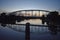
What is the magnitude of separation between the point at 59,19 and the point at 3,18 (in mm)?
2278

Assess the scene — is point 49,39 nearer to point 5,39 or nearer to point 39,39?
point 39,39

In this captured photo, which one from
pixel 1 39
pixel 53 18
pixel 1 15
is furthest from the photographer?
pixel 1 15

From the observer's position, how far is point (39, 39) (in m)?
2.56

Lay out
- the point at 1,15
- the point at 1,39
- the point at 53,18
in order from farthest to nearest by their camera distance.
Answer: the point at 1,15 < the point at 53,18 < the point at 1,39

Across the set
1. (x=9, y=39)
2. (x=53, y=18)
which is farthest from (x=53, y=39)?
(x=53, y=18)

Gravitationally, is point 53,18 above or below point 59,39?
above

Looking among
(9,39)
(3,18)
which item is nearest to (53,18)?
(3,18)

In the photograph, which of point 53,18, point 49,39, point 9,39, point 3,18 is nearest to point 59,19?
point 53,18

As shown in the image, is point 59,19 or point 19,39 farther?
point 59,19

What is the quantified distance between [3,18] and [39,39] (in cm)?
286

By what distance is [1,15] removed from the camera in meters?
5.12

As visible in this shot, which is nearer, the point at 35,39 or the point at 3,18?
the point at 35,39

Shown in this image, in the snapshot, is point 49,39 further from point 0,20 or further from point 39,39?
point 0,20

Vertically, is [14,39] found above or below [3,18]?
below
